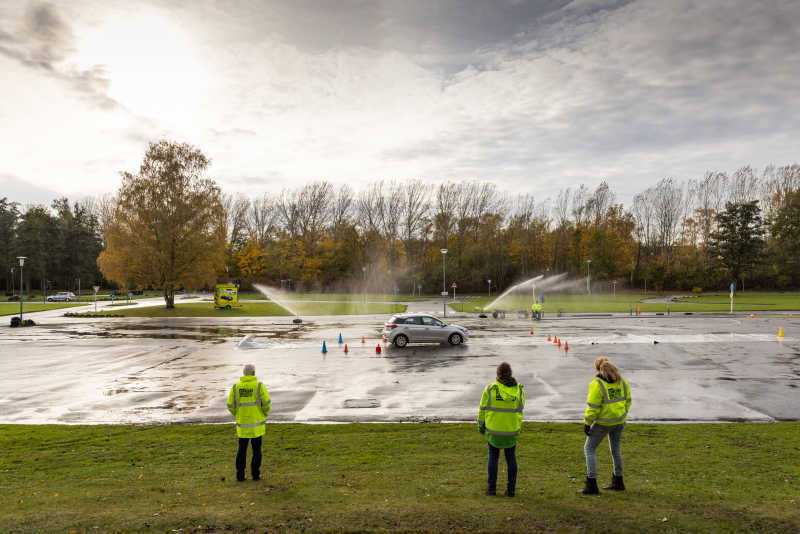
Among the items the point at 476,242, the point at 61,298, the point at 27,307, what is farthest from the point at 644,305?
the point at 61,298

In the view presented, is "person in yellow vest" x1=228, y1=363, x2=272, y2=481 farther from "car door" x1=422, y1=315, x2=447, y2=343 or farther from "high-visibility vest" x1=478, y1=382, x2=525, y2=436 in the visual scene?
"car door" x1=422, y1=315, x2=447, y2=343

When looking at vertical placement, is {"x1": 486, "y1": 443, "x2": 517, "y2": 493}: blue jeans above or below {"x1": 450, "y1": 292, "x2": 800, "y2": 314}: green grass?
above

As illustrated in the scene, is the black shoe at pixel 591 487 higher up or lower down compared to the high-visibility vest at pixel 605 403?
lower down

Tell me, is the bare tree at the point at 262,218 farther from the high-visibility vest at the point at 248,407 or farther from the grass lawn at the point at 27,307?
the high-visibility vest at the point at 248,407

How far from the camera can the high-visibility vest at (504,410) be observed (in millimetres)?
6320

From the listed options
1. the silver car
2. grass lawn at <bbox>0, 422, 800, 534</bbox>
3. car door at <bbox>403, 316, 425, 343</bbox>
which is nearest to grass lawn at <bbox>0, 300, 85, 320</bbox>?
the silver car

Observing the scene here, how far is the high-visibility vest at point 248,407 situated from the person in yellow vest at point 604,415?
4.60 m

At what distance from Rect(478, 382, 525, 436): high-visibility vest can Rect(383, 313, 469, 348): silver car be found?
17.0m

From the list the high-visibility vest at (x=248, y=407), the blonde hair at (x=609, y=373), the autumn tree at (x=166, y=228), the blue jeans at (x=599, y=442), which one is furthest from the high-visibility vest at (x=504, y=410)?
the autumn tree at (x=166, y=228)

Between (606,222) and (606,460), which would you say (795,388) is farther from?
(606,222)

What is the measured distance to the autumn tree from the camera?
49469mm

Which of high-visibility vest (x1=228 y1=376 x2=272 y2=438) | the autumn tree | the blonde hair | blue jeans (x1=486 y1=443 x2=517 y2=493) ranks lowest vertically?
blue jeans (x1=486 y1=443 x2=517 y2=493)

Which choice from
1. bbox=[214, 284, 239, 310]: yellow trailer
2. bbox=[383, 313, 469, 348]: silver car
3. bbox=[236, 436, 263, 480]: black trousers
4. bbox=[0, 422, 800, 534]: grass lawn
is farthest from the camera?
bbox=[214, 284, 239, 310]: yellow trailer

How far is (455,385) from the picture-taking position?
14.7 m
